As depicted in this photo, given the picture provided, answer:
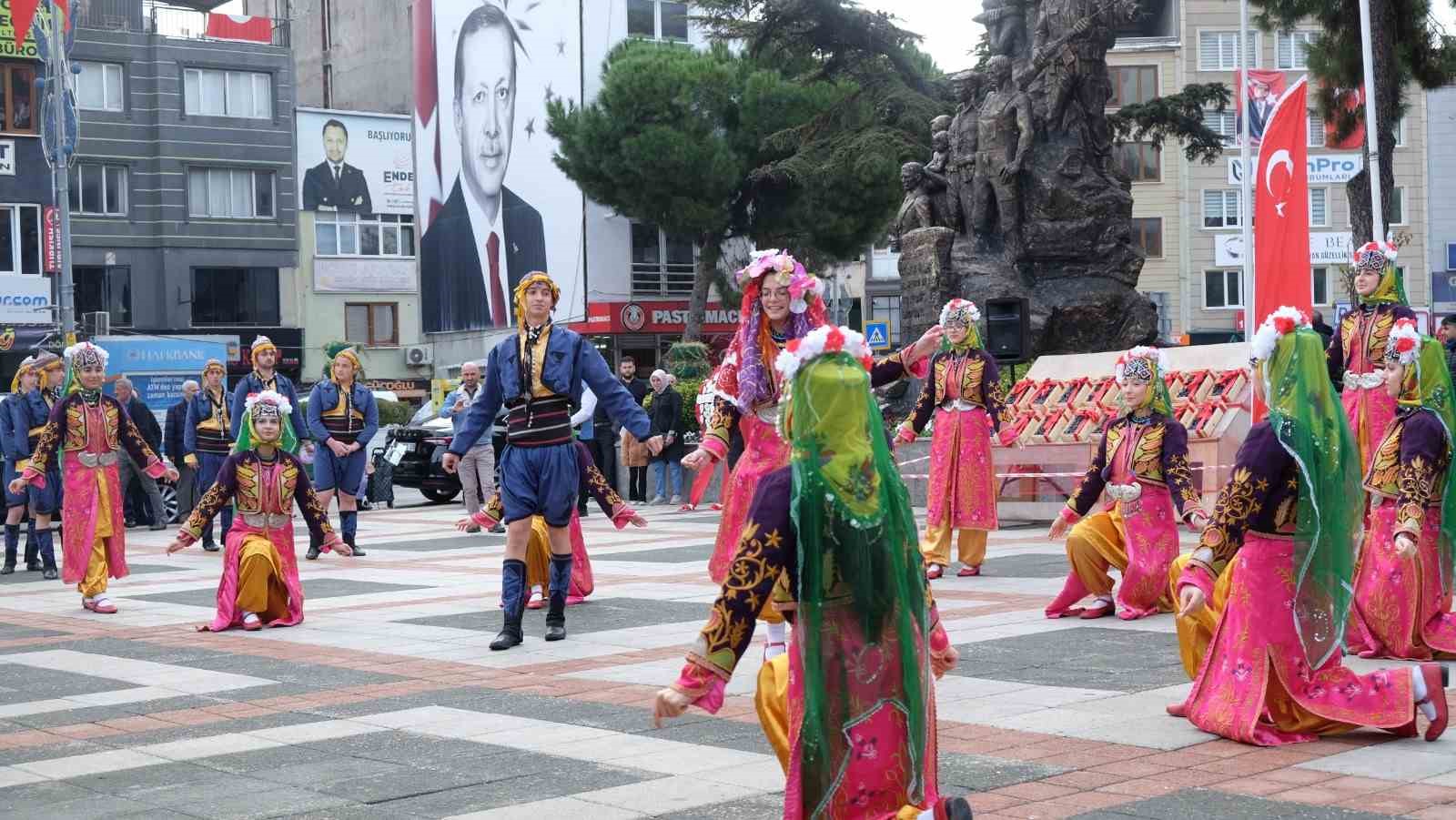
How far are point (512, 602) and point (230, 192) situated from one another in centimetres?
4746

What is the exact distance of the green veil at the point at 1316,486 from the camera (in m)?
6.47

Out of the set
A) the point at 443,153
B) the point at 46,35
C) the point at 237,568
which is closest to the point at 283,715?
the point at 237,568

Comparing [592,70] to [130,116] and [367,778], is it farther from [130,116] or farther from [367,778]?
[367,778]

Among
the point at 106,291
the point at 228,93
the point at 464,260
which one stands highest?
the point at 228,93

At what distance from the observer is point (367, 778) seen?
6.29 metres

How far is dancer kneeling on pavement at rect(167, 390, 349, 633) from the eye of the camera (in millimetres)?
11250

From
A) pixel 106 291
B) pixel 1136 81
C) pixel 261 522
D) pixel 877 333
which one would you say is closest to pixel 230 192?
pixel 106 291

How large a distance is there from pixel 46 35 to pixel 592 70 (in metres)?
23.8

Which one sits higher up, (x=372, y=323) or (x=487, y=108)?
(x=487, y=108)

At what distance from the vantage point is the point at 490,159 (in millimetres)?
57688

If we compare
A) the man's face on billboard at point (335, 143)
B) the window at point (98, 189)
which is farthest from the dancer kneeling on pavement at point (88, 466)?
the man's face on billboard at point (335, 143)

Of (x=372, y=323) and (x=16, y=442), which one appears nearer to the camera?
(x=16, y=442)

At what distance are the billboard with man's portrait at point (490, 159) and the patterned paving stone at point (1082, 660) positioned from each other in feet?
152

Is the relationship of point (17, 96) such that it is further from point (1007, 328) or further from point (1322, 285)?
point (1322, 285)
